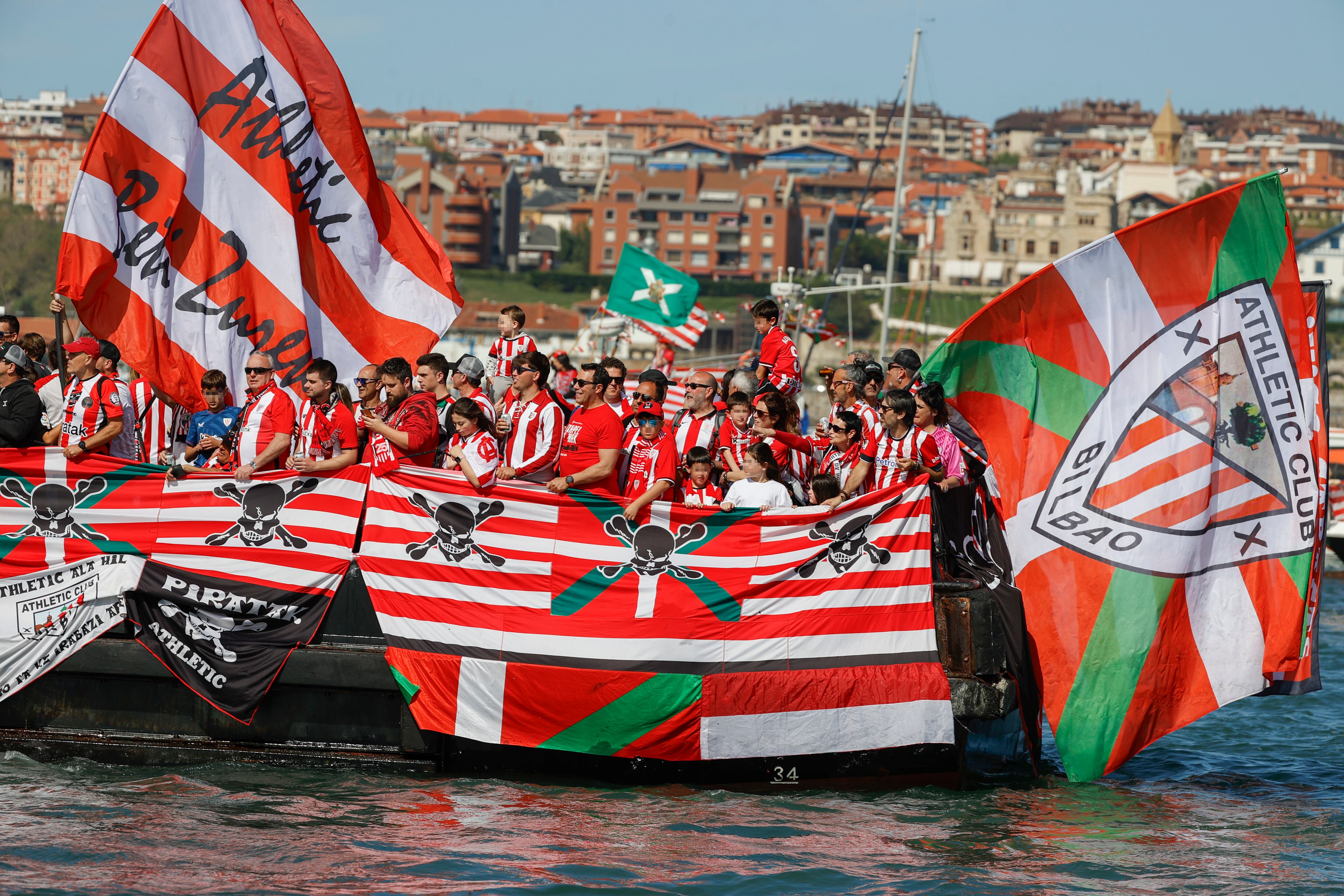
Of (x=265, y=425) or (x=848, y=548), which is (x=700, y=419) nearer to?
(x=848, y=548)

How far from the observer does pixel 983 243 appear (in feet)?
548

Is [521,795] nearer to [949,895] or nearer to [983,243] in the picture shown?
[949,895]

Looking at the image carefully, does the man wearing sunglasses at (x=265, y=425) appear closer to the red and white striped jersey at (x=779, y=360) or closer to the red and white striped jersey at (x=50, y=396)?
the red and white striped jersey at (x=50, y=396)

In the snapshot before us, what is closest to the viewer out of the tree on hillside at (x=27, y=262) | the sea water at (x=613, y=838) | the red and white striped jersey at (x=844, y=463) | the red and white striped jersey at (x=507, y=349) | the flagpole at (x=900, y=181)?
the sea water at (x=613, y=838)

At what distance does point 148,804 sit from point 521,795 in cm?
216

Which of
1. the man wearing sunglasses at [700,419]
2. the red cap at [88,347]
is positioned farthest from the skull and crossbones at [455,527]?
the red cap at [88,347]

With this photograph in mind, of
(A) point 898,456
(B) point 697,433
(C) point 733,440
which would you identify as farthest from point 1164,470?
(B) point 697,433

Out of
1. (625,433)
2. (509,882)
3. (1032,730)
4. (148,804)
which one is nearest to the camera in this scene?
(509,882)

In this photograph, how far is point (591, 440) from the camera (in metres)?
9.65

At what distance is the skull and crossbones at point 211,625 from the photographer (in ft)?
30.5

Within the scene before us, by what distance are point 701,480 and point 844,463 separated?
107cm

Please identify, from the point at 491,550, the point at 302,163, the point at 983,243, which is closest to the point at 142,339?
the point at 302,163


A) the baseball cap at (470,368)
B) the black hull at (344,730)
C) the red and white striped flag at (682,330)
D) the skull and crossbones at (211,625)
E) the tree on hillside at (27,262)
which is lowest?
the black hull at (344,730)

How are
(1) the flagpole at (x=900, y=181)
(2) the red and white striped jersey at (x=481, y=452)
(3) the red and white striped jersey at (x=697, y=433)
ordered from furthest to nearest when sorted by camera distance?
(1) the flagpole at (x=900, y=181), (3) the red and white striped jersey at (x=697, y=433), (2) the red and white striped jersey at (x=481, y=452)
